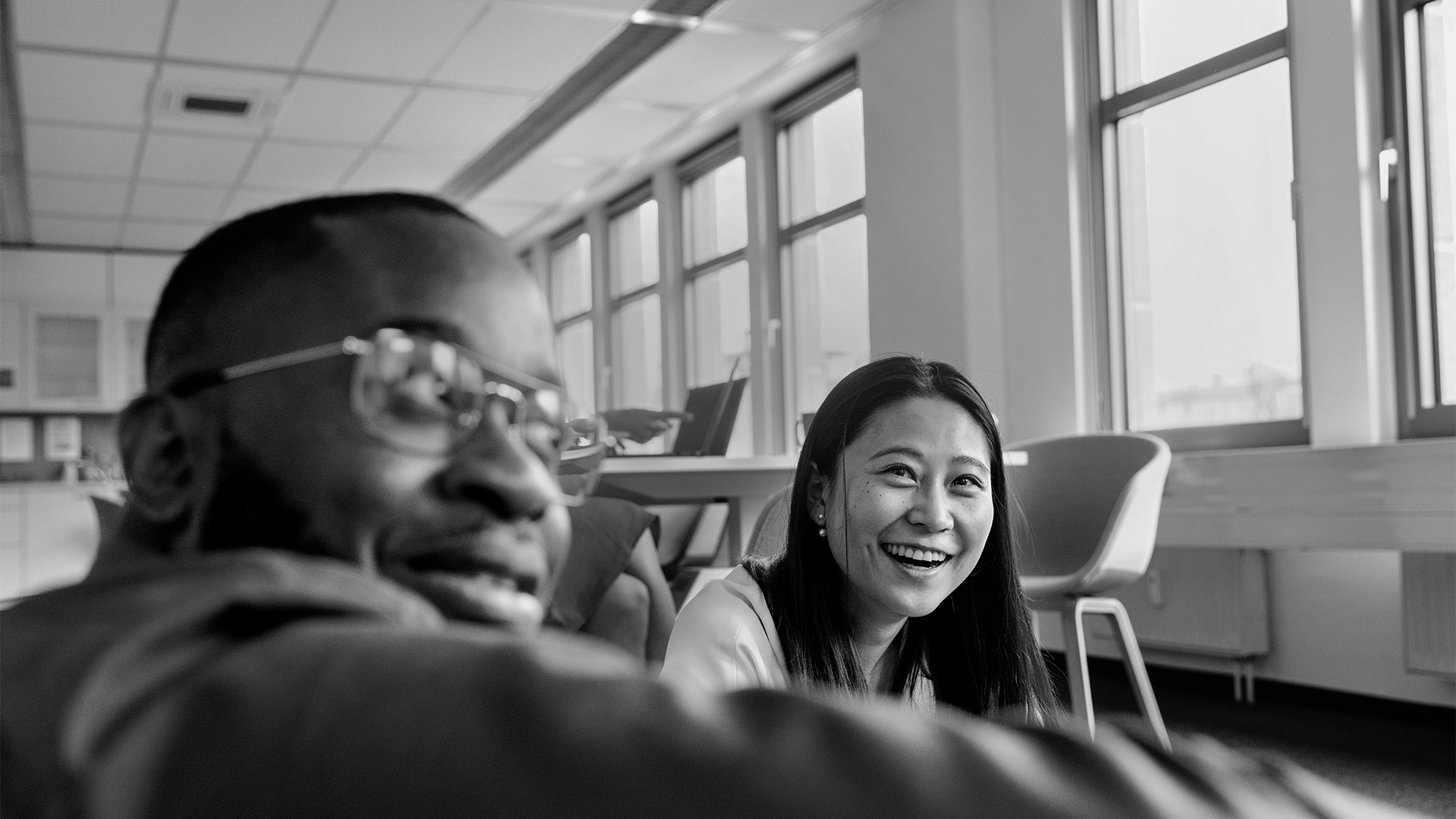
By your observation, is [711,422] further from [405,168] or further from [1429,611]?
[405,168]

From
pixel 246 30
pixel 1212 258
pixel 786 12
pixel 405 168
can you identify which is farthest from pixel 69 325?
pixel 1212 258

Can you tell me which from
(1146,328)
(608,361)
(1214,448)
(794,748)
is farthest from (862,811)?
(608,361)

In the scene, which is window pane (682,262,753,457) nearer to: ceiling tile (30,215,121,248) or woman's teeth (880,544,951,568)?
ceiling tile (30,215,121,248)

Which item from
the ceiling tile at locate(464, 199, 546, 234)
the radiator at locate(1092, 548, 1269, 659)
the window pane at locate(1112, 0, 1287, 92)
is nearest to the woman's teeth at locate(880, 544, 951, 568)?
the radiator at locate(1092, 548, 1269, 659)

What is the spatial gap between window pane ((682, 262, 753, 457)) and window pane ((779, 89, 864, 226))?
54 centimetres

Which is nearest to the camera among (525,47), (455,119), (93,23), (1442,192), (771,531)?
(771,531)

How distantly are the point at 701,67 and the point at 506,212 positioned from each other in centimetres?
331

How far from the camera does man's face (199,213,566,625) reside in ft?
1.09

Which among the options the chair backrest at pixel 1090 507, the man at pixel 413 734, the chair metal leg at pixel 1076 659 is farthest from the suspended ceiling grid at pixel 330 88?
the man at pixel 413 734

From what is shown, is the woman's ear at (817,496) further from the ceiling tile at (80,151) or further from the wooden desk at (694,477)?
the ceiling tile at (80,151)

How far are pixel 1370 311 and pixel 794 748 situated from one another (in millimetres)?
3966

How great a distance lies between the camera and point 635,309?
8.68 m

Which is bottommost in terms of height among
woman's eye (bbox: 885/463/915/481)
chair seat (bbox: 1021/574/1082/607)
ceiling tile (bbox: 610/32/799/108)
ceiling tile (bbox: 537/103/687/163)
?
chair seat (bbox: 1021/574/1082/607)

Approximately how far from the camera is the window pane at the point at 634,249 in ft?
27.3
